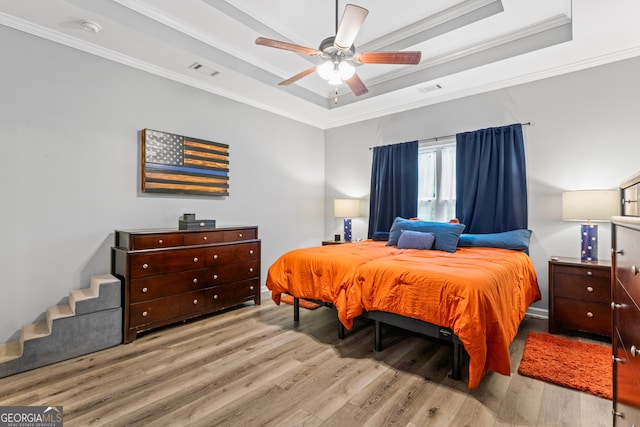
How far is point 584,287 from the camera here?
9.22 feet

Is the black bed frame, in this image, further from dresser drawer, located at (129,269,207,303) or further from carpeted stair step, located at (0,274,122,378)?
carpeted stair step, located at (0,274,122,378)

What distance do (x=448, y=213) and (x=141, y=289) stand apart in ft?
12.3

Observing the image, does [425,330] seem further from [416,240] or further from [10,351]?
[10,351]

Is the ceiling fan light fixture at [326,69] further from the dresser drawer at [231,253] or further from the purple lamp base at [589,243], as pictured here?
the purple lamp base at [589,243]

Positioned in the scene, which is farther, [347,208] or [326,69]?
[347,208]

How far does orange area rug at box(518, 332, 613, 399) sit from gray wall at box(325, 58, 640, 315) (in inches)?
34.4

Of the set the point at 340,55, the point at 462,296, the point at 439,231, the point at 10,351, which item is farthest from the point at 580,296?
the point at 10,351

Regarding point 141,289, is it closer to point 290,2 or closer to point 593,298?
point 290,2

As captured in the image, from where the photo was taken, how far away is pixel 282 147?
4.85 metres

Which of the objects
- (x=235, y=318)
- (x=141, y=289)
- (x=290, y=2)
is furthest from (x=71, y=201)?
(x=290, y=2)

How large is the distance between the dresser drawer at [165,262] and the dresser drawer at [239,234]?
333 mm

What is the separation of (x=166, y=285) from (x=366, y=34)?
3330 millimetres

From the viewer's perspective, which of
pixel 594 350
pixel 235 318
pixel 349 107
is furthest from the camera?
pixel 349 107

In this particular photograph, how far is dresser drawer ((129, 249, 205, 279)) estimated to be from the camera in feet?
9.20
